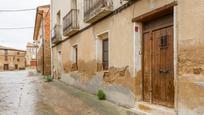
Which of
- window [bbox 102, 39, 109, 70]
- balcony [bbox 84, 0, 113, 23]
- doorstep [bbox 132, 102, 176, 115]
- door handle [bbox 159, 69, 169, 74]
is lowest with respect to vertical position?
doorstep [bbox 132, 102, 176, 115]

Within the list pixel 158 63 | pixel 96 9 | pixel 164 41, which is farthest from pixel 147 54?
pixel 96 9

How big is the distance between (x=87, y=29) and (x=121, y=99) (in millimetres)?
4358

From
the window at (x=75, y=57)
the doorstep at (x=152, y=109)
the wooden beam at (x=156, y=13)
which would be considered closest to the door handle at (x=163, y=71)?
the doorstep at (x=152, y=109)

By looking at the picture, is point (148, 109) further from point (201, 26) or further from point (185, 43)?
point (201, 26)

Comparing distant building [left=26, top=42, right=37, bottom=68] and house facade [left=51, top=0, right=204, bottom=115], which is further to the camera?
distant building [left=26, top=42, right=37, bottom=68]

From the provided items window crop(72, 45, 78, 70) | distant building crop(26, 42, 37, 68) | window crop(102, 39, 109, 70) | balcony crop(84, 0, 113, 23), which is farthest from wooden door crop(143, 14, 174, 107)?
distant building crop(26, 42, 37, 68)

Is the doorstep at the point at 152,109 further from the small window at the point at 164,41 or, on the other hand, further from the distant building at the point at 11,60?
the distant building at the point at 11,60

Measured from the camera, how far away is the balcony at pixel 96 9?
8.69m

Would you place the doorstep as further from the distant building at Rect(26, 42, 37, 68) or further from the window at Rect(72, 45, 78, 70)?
the distant building at Rect(26, 42, 37, 68)

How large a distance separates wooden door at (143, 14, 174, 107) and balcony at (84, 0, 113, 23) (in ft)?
6.40

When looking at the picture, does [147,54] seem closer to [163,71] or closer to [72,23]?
[163,71]

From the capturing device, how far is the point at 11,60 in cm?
7181

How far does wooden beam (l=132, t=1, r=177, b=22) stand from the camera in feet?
18.8

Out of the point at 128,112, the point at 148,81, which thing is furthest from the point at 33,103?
the point at 148,81
